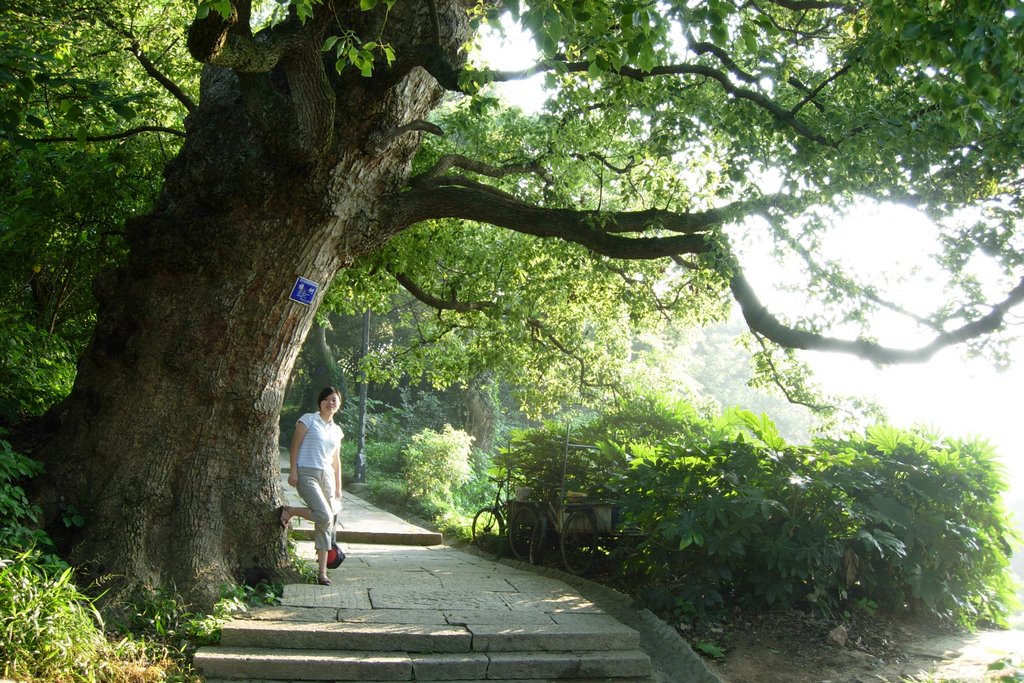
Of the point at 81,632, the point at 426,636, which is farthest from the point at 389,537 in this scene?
the point at 81,632

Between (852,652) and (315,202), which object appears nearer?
(852,652)

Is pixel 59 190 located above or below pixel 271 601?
above

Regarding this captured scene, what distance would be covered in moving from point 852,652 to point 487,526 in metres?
6.83

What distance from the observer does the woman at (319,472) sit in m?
8.30

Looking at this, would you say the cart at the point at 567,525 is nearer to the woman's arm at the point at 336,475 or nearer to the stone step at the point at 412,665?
the stone step at the point at 412,665

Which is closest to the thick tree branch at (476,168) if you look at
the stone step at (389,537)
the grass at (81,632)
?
the grass at (81,632)

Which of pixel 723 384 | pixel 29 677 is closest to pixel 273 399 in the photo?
pixel 29 677

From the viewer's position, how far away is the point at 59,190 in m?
10.8

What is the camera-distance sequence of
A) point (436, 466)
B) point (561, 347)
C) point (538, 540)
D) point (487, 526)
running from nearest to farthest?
point (538, 540)
point (487, 526)
point (561, 347)
point (436, 466)

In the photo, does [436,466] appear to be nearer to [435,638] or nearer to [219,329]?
[219,329]

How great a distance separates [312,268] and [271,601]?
3.00 m

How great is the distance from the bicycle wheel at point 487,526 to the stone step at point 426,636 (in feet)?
15.7

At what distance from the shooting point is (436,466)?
19328 mm

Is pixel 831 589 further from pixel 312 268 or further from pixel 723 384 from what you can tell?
pixel 723 384
